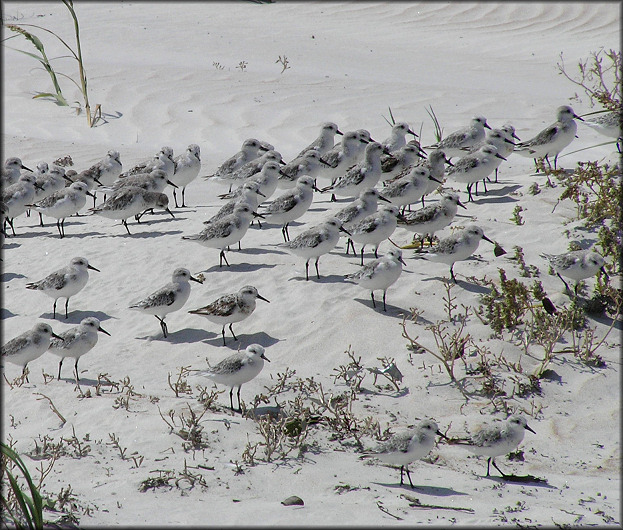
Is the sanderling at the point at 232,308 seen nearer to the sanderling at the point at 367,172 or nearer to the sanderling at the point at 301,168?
the sanderling at the point at 367,172

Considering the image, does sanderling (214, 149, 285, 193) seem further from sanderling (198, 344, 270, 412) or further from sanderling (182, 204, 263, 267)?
sanderling (198, 344, 270, 412)

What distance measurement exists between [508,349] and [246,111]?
1441 cm

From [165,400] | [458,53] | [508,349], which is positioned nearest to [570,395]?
[508,349]

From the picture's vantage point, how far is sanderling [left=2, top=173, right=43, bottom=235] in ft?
48.6

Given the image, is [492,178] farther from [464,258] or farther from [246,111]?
[246,111]

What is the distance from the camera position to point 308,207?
1334cm

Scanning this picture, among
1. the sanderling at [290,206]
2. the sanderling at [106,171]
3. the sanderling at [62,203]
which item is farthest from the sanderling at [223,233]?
the sanderling at [106,171]

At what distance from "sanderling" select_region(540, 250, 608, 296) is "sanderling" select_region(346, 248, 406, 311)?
210 centimetres

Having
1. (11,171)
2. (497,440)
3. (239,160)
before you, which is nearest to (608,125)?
(239,160)

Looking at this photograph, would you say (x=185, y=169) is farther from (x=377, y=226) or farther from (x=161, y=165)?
(x=377, y=226)

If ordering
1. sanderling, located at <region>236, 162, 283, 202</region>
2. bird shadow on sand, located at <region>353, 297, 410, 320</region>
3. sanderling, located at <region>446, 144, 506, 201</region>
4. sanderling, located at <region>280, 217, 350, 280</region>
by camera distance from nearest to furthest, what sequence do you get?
bird shadow on sand, located at <region>353, 297, 410, 320</region> < sanderling, located at <region>280, 217, 350, 280</region> < sanderling, located at <region>446, 144, 506, 201</region> < sanderling, located at <region>236, 162, 283, 202</region>

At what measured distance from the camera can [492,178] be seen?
1574 cm

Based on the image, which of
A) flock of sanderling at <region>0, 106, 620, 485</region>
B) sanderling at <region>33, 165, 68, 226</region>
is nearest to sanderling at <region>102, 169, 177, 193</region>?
flock of sanderling at <region>0, 106, 620, 485</region>

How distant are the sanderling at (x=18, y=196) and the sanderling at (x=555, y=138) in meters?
9.52
